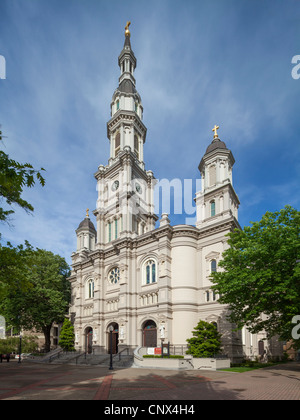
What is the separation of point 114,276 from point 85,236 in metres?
15.6

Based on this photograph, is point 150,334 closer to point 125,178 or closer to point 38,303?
point 38,303

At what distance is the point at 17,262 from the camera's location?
1306cm

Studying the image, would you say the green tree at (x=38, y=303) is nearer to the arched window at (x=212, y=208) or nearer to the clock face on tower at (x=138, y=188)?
the clock face on tower at (x=138, y=188)

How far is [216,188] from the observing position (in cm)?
3900

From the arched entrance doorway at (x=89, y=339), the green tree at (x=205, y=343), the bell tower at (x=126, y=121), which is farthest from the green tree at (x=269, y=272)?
the bell tower at (x=126, y=121)

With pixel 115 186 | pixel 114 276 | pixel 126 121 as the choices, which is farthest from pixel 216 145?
pixel 114 276

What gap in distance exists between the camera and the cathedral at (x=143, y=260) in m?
35.3

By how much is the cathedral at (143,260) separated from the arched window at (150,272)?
13 centimetres

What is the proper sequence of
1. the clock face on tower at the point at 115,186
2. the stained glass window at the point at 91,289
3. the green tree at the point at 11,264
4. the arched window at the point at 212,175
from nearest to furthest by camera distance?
the green tree at the point at 11,264 → the arched window at the point at 212,175 → the stained glass window at the point at 91,289 → the clock face on tower at the point at 115,186

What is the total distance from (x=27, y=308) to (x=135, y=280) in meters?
17.3

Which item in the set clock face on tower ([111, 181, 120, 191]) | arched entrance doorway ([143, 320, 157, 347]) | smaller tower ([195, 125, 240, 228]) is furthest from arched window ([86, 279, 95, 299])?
smaller tower ([195, 125, 240, 228])

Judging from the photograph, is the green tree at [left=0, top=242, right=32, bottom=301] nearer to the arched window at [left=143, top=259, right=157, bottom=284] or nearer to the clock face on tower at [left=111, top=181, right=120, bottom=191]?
the arched window at [left=143, top=259, right=157, bottom=284]
